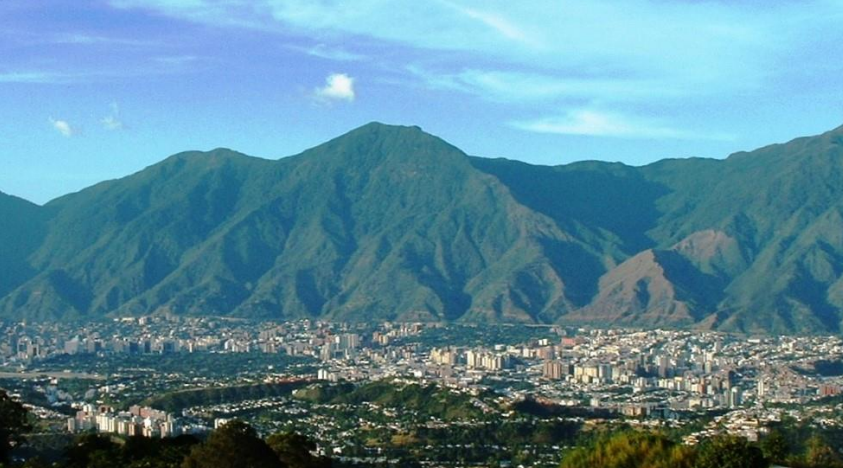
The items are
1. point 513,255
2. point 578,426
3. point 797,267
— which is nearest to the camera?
point 578,426

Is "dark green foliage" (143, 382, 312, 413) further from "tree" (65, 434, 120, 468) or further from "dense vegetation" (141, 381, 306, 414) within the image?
"tree" (65, 434, 120, 468)

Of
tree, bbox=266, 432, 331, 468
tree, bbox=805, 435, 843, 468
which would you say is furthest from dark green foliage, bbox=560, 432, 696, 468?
tree, bbox=266, 432, 331, 468

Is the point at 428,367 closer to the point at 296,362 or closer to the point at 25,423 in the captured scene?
the point at 296,362

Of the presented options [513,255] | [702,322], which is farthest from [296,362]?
[513,255]

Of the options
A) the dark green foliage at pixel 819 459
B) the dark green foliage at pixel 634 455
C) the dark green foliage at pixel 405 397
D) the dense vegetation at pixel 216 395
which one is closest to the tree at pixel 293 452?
the dark green foliage at pixel 634 455

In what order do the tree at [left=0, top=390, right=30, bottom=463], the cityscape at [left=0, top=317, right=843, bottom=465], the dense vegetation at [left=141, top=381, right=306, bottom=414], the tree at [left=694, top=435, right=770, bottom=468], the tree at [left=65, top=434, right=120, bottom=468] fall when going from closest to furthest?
the tree at [left=694, top=435, right=770, bottom=468] → the tree at [left=65, top=434, right=120, bottom=468] → the tree at [left=0, top=390, right=30, bottom=463] → the cityscape at [left=0, top=317, right=843, bottom=465] → the dense vegetation at [left=141, top=381, right=306, bottom=414]

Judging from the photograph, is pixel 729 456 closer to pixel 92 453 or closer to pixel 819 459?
pixel 819 459
